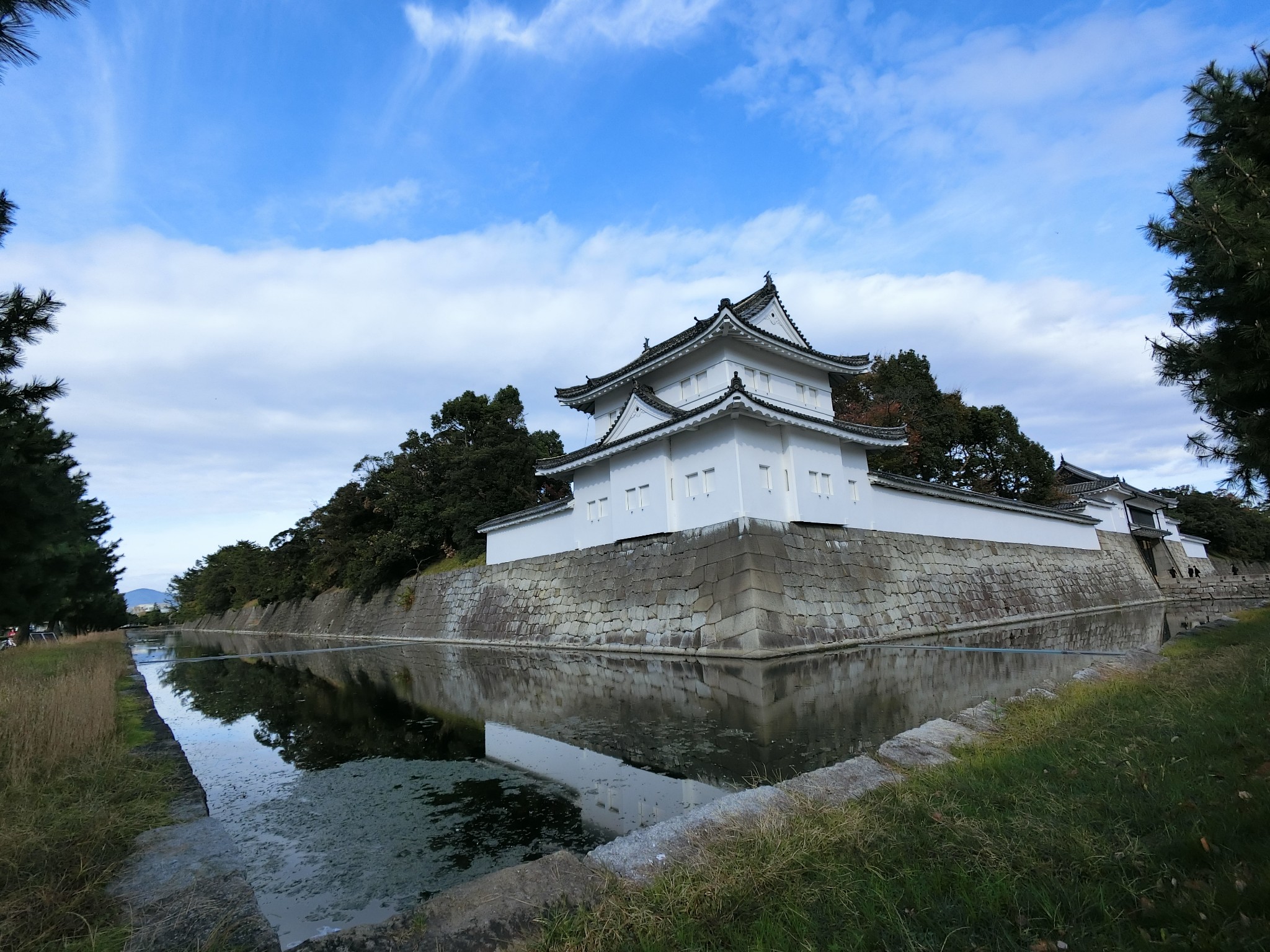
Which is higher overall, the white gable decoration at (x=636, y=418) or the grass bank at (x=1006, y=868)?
the white gable decoration at (x=636, y=418)

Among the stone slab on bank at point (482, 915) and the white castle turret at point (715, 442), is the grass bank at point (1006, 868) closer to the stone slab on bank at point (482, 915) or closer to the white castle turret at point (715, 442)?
the stone slab on bank at point (482, 915)

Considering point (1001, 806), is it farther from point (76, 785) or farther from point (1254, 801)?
point (76, 785)

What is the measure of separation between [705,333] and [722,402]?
320 centimetres

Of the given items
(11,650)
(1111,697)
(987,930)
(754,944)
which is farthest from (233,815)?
(11,650)

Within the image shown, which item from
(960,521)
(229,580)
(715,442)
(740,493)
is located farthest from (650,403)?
(229,580)

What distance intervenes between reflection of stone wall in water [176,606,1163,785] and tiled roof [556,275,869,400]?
26.9 feet

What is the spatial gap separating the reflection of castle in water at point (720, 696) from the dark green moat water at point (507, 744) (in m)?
0.04

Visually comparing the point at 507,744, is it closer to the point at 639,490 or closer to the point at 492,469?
the point at 639,490

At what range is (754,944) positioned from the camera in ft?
6.56

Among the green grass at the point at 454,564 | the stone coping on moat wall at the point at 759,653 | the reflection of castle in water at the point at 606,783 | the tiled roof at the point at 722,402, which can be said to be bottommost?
the reflection of castle in water at the point at 606,783

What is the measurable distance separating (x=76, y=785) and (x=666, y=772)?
157 inches

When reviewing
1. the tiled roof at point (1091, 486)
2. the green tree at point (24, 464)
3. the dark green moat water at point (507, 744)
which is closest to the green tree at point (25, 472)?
the green tree at point (24, 464)

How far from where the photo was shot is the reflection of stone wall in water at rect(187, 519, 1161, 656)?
12828 millimetres

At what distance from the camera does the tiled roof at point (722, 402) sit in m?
13.5
